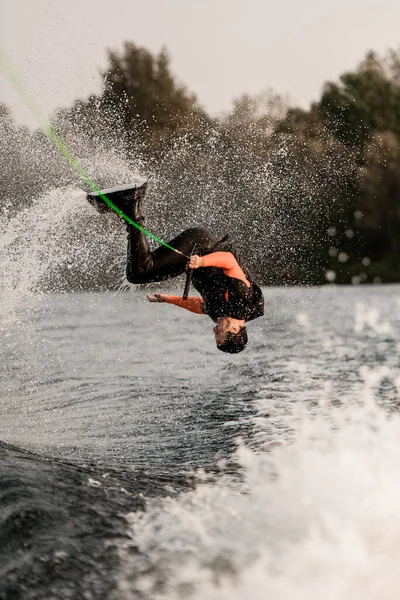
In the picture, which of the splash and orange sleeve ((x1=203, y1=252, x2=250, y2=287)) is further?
orange sleeve ((x1=203, y1=252, x2=250, y2=287))

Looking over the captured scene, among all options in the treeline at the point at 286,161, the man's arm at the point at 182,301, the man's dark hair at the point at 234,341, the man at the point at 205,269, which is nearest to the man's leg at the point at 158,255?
the man at the point at 205,269

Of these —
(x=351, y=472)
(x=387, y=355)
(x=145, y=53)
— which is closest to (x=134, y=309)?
(x=387, y=355)

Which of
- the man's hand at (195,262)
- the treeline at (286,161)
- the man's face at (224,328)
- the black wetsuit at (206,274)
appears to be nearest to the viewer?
the man's hand at (195,262)

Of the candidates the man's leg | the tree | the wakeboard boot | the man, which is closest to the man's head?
the man

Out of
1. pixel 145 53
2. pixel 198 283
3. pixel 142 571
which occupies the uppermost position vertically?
pixel 145 53

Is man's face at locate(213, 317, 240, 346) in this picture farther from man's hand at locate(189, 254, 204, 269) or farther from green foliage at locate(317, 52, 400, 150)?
green foliage at locate(317, 52, 400, 150)

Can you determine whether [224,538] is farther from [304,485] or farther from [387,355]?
[387,355]

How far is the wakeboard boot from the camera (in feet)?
19.4

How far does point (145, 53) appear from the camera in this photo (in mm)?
53375

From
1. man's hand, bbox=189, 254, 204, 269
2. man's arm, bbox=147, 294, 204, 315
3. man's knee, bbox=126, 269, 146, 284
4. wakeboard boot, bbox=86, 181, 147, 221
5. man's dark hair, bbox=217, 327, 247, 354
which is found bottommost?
man's dark hair, bbox=217, 327, 247, 354

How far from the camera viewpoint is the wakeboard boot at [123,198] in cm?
590

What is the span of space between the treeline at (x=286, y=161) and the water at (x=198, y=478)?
2646cm

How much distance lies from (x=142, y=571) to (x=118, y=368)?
7.71m

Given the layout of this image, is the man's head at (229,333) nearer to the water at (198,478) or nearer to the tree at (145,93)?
the water at (198,478)
